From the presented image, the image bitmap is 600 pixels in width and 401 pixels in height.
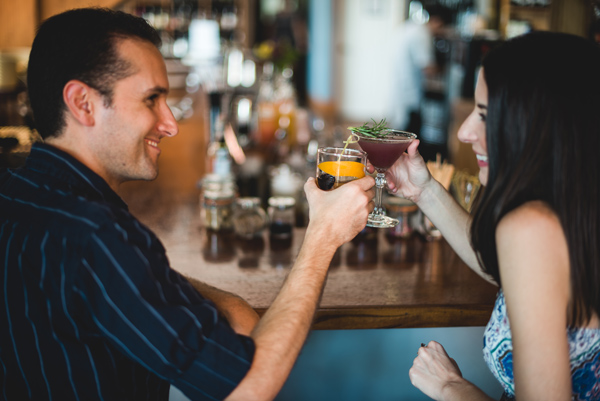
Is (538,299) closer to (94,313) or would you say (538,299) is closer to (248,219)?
(94,313)

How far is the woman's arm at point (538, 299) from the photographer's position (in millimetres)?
1049

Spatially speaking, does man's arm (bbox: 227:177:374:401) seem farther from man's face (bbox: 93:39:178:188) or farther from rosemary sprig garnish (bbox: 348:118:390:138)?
man's face (bbox: 93:39:178:188)

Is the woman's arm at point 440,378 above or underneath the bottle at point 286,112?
underneath

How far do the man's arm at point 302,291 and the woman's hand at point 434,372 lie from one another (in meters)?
0.36

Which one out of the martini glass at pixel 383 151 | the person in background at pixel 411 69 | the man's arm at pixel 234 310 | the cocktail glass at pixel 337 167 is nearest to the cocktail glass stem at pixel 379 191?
the martini glass at pixel 383 151

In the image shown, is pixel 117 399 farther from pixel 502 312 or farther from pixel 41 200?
pixel 502 312

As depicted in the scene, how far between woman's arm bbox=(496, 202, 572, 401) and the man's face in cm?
78

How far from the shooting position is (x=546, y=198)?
1118mm

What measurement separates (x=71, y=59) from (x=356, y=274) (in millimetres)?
1029

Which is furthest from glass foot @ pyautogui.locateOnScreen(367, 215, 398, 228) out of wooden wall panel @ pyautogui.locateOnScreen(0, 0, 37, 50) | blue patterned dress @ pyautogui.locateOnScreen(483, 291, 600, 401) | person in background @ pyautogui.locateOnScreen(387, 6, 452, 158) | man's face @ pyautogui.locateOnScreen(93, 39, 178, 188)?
person in background @ pyautogui.locateOnScreen(387, 6, 452, 158)

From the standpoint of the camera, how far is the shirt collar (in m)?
1.15

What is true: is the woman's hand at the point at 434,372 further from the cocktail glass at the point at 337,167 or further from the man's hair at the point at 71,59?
the man's hair at the point at 71,59

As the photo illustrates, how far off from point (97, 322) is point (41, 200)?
26 centimetres

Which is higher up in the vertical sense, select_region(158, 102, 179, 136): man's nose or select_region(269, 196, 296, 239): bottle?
select_region(158, 102, 179, 136): man's nose
